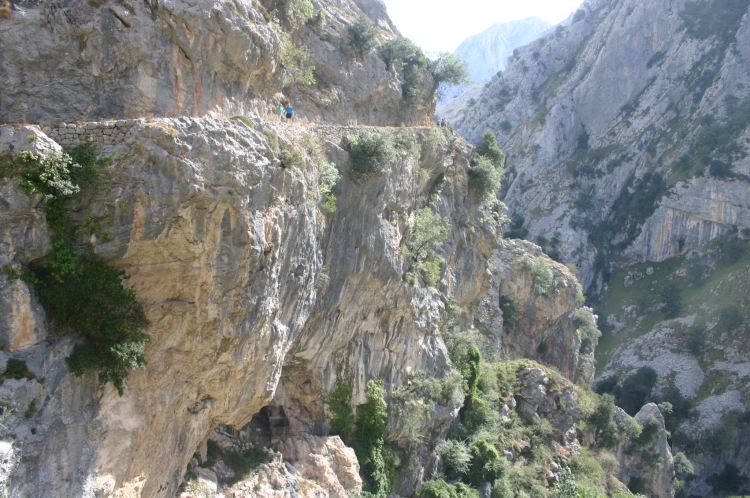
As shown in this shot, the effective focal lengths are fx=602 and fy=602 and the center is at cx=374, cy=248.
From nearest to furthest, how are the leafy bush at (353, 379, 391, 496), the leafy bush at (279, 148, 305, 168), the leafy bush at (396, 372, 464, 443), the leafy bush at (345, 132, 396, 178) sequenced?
the leafy bush at (279, 148, 305, 168) < the leafy bush at (345, 132, 396, 178) < the leafy bush at (353, 379, 391, 496) < the leafy bush at (396, 372, 464, 443)

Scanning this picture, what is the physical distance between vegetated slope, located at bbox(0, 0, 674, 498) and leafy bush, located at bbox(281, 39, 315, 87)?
0.44 feet

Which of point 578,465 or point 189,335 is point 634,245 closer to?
point 578,465

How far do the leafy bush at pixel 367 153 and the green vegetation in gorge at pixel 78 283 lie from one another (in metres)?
10.3

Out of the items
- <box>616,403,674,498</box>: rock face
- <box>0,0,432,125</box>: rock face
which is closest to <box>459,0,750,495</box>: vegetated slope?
<box>616,403,674,498</box>: rock face

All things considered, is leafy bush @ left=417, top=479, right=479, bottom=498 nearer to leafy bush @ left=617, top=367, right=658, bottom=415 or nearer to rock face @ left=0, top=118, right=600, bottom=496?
rock face @ left=0, top=118, right=600, bottom=496

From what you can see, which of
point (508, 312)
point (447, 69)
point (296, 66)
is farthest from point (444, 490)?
point (447, 69)

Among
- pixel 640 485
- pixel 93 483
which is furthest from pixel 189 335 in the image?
pixel 640 485

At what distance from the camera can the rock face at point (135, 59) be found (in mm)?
14844

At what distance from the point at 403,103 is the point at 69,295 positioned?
79.0 feet

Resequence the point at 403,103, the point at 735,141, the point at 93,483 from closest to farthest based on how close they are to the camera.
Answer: the point at 93,483 → the point at 403,103 → the point at 735,141

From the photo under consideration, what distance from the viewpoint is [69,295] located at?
13.2 metres

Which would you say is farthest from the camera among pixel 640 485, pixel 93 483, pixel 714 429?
pixel 714 429

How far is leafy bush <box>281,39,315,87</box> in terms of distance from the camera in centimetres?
2547

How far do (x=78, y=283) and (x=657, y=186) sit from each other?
8282cm
